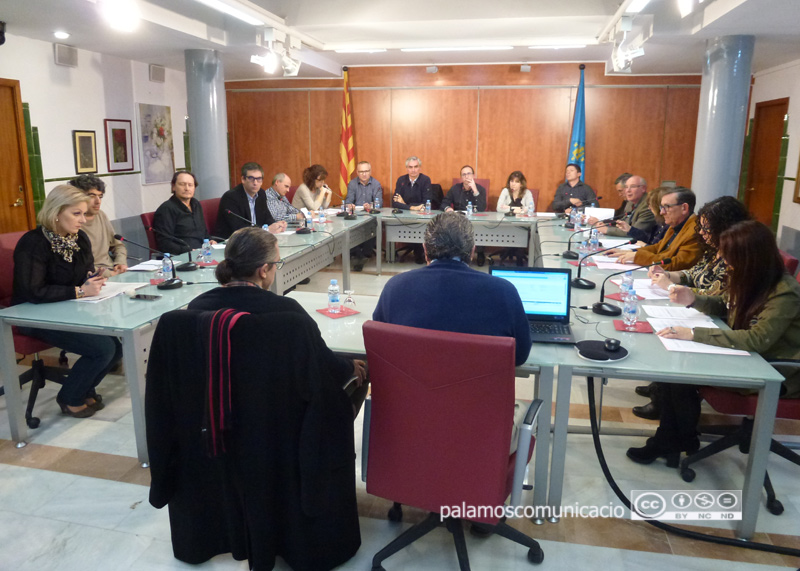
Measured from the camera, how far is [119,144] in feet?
22.2

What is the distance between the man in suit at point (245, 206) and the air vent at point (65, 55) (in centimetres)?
240

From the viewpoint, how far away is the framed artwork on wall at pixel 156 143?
7.19 meters

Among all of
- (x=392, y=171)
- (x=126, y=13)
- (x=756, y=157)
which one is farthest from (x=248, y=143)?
(x=756, y=157)

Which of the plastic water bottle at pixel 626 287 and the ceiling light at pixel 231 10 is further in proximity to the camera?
the ceiling light at pixel 231 10

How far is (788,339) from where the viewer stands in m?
2.32

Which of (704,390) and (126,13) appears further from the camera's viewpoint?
(126,13)

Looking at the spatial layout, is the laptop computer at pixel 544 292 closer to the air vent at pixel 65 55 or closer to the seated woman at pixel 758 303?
the seated woman at pixel 758 303

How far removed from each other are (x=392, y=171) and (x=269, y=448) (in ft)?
22.6

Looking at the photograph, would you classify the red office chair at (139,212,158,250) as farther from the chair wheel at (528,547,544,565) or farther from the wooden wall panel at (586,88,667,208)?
the wooden wall panel at (586,88,667,208)

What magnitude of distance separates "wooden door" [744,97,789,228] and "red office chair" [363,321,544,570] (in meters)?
6.62

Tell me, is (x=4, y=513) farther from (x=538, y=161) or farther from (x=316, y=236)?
(x=538, y=161)

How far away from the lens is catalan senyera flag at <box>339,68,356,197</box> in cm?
803

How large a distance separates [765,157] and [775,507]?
242 inches

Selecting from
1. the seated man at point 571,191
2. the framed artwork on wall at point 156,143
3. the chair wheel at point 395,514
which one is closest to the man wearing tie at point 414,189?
the seated man at point 571,191
